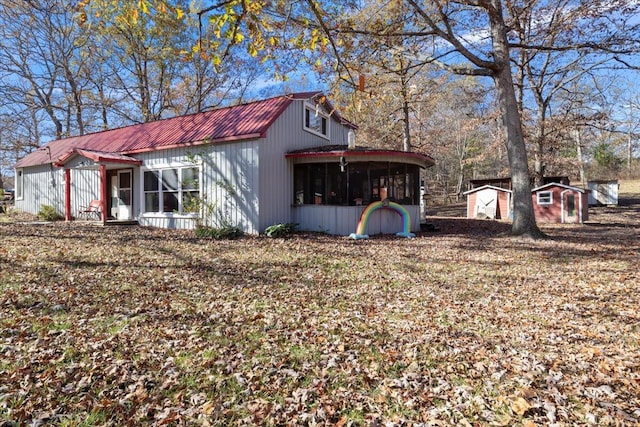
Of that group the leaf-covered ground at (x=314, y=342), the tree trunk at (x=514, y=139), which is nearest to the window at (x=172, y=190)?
the leaf-covered ground at (x=314, y=342)

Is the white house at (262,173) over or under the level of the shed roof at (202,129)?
under

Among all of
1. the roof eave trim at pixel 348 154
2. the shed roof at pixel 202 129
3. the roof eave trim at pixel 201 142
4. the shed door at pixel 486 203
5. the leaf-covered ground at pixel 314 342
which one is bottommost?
the leaf-covered ground at pixel 314 342

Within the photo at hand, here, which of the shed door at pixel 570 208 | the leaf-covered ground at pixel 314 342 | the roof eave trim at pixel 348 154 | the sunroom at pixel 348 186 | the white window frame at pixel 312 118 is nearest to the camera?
the leaf-covered ground at pixel 314 342

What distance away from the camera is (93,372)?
9.75ft

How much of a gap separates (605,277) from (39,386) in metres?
7.48

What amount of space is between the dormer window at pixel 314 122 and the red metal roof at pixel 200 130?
0.64m

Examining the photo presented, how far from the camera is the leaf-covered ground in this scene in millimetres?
2533

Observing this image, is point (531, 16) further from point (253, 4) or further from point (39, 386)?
point (39, 386)

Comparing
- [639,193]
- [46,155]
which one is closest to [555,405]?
[46,155]

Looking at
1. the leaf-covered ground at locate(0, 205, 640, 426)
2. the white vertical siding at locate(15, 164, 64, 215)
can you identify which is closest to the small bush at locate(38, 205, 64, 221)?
the white vertical siding at locate(15, 164, 64, 215)

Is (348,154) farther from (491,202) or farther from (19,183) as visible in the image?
(19,183)

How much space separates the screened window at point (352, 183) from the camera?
11203 millimetres

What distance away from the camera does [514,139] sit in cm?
1037

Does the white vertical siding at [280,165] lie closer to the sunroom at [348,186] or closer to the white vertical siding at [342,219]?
the sunroom at [348,186]
